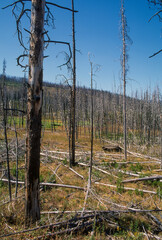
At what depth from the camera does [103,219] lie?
11.1ft

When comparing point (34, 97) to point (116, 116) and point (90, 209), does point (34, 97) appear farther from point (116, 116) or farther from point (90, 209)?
point (116, 116)

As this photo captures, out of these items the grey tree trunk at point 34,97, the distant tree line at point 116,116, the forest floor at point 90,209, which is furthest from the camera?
the distant tree line at point 116,116

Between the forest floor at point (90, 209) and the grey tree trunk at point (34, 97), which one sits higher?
the grey tree trunk at point (34, 97)

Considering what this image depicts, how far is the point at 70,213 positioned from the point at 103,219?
0.86m

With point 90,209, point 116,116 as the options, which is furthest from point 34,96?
point 116,116

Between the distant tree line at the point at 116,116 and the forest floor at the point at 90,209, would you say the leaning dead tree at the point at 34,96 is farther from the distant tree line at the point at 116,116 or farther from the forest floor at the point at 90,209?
the distant tree line at the point at 116,116

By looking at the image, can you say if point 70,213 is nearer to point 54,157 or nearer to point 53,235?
point 53,235

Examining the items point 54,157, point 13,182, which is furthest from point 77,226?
point 54,157

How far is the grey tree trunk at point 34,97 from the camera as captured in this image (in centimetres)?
281

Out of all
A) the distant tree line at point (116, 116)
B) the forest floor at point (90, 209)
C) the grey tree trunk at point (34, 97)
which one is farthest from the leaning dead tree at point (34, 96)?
the distant tree line at point (116, 116)

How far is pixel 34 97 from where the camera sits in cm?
280

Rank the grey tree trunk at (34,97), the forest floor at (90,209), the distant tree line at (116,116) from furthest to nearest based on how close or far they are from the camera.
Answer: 1. the distant tree line at (116,116)
2. the forest floor at (90,209)
3. the grey tree trunk at (34,97)

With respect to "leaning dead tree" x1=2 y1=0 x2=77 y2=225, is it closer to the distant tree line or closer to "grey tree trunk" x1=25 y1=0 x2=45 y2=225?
"grey tree trunk" x1=25 y1=0 x2=45 y2=225

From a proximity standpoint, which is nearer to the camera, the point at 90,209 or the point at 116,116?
the point at 90,209
